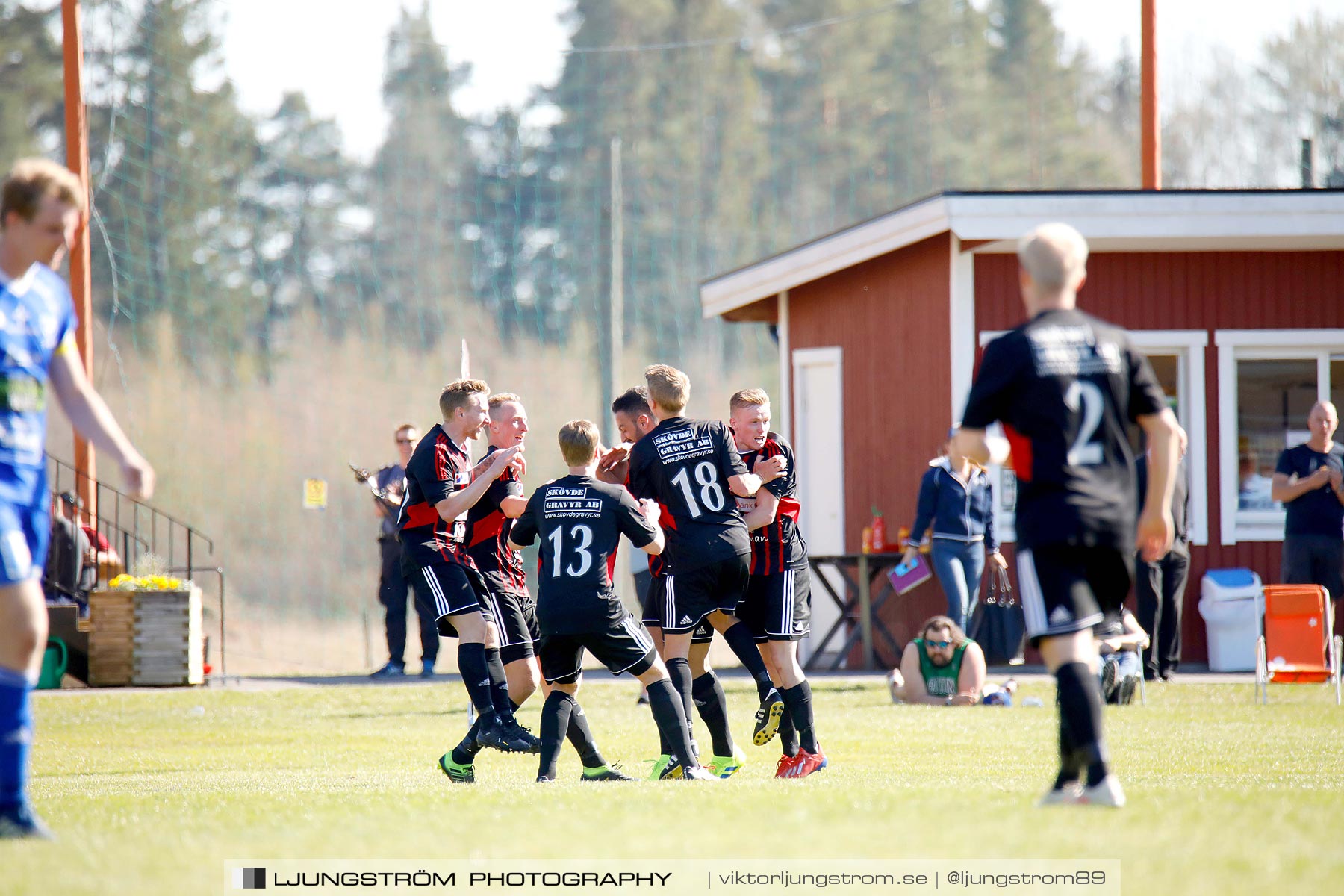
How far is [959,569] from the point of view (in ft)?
45.3

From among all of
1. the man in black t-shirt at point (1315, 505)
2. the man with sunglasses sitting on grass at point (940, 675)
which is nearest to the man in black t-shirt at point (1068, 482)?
the man with sunglasses sitting on grass at point (940, 675)

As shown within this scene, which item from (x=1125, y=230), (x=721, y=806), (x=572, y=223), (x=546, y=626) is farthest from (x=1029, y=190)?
(x=572, y=223)

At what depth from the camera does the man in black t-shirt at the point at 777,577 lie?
25.8ft

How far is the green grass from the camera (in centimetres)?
409

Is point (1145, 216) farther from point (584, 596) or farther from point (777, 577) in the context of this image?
point (584, 596)

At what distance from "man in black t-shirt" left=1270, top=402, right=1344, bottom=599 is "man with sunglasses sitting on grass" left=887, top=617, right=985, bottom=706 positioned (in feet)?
10.4

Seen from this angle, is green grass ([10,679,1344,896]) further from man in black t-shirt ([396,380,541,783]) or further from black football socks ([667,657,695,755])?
black football socks ([667,657,695,755])

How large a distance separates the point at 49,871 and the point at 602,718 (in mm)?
8005

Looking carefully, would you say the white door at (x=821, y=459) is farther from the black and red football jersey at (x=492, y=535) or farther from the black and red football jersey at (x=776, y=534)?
the black and red football jersey at (x=492, y=535)

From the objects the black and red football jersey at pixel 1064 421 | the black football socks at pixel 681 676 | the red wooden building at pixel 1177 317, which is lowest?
the black football socks at pixel 681 676

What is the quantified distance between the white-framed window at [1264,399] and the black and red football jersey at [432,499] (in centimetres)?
1003

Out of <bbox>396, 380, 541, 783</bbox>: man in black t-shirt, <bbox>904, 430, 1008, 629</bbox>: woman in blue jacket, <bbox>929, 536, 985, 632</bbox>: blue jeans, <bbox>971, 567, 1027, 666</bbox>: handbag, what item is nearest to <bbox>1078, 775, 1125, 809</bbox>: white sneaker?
<bbox>396, 380, 541, 783</bbox>: man in black t-shirt

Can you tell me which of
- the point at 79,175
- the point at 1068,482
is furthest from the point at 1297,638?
the point at 79,175

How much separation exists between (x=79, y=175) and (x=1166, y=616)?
1222 cm
